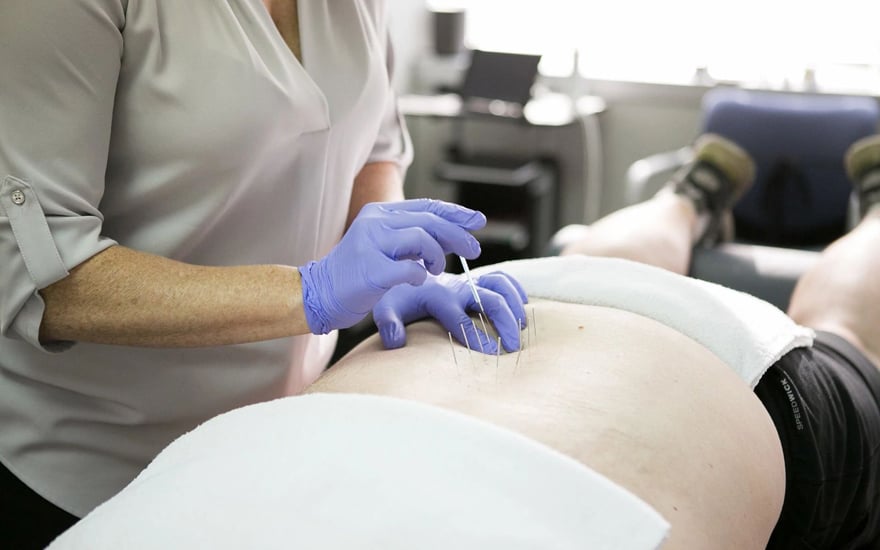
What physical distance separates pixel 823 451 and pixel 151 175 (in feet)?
2.86

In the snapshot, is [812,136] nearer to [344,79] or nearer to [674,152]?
[674,152]

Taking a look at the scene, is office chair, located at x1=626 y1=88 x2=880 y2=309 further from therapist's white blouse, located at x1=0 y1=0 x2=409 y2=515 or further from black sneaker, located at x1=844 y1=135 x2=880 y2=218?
therapist's white blouse, located at x1=0 y1=0 x2=409 y2=515

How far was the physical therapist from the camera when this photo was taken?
888mm

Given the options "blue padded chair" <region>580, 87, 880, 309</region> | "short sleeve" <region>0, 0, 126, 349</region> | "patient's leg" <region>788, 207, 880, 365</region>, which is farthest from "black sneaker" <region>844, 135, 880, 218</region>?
"short sleeve" <region>0, 0, 126, 349</region>

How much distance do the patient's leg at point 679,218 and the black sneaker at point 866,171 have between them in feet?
0.86

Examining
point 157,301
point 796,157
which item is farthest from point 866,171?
point 157,301

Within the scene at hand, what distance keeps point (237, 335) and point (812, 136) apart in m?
2.43

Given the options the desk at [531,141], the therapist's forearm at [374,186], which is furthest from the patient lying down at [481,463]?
the desk at [531,141]

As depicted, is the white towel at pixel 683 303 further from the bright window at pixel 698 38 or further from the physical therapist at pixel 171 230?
the bright window at pixel 698 38

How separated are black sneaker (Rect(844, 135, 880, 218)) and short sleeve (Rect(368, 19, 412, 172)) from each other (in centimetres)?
123

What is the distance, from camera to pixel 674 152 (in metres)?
3.74

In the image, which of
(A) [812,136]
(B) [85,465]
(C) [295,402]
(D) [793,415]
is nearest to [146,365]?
(B) [85,465]

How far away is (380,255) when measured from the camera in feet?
2.99

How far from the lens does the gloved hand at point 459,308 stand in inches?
40.9
